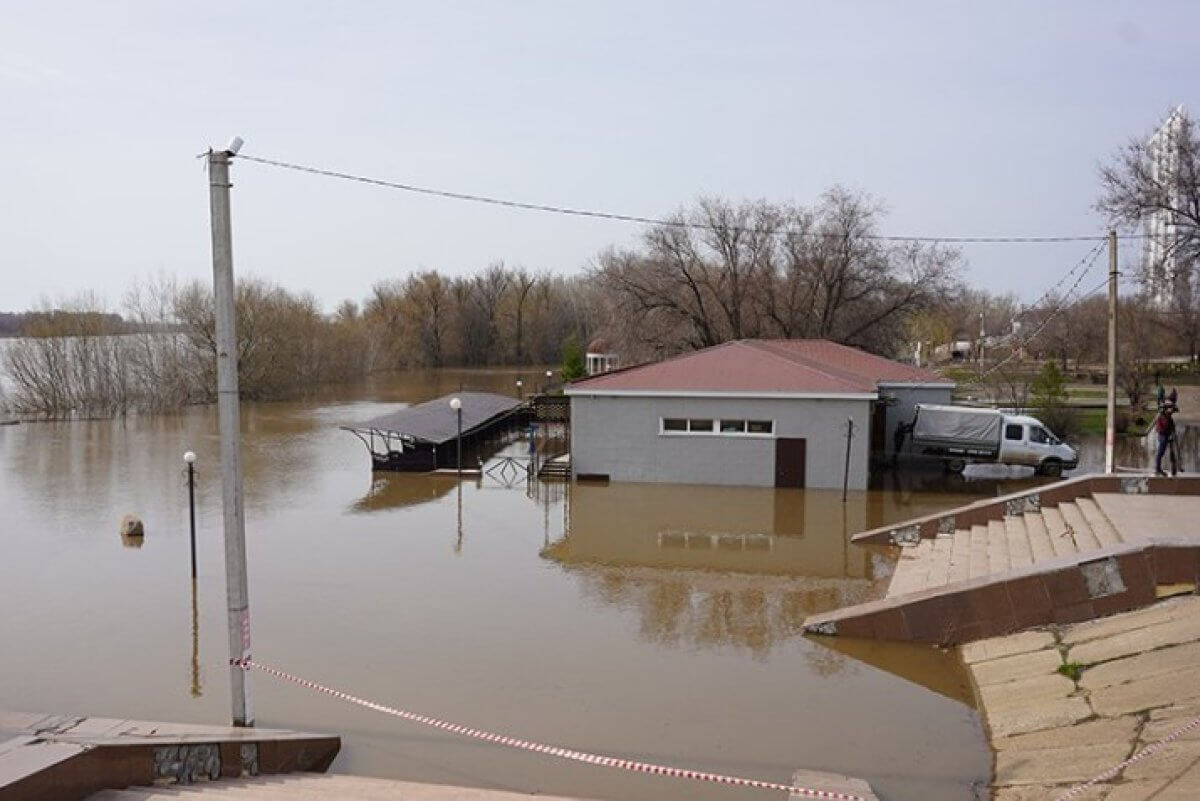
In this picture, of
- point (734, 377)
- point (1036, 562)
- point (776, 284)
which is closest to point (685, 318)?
point (776, 284)

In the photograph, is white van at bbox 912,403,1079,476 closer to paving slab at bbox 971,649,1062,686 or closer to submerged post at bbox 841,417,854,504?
submerged post at bbox 841,417,854,504

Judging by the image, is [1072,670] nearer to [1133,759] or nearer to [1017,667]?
[1017,667]

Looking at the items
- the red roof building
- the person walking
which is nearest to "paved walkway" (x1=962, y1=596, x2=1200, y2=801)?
the person walking

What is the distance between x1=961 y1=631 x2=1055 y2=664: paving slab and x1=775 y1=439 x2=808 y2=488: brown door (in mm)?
11635

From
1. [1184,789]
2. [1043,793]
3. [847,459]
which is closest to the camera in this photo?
[1184,789]

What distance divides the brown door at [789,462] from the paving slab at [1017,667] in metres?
12.3

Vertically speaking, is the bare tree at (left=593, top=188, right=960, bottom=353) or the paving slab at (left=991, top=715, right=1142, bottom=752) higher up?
the bare tree at (left=593, top=188, right=960, bottom=353)

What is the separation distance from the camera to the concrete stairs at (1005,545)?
12789mm

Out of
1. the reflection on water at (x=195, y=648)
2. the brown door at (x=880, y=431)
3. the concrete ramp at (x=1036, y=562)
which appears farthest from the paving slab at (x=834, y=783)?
the brown door at (x=880, y=431)

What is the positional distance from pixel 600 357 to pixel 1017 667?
120 feet

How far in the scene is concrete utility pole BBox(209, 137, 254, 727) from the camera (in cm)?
796

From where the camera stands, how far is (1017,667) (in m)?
9.83

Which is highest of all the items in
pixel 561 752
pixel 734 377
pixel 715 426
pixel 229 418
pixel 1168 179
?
pixel 1168 179

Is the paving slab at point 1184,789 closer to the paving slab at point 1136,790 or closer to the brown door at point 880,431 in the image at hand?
the paving slab at point 1136,790
